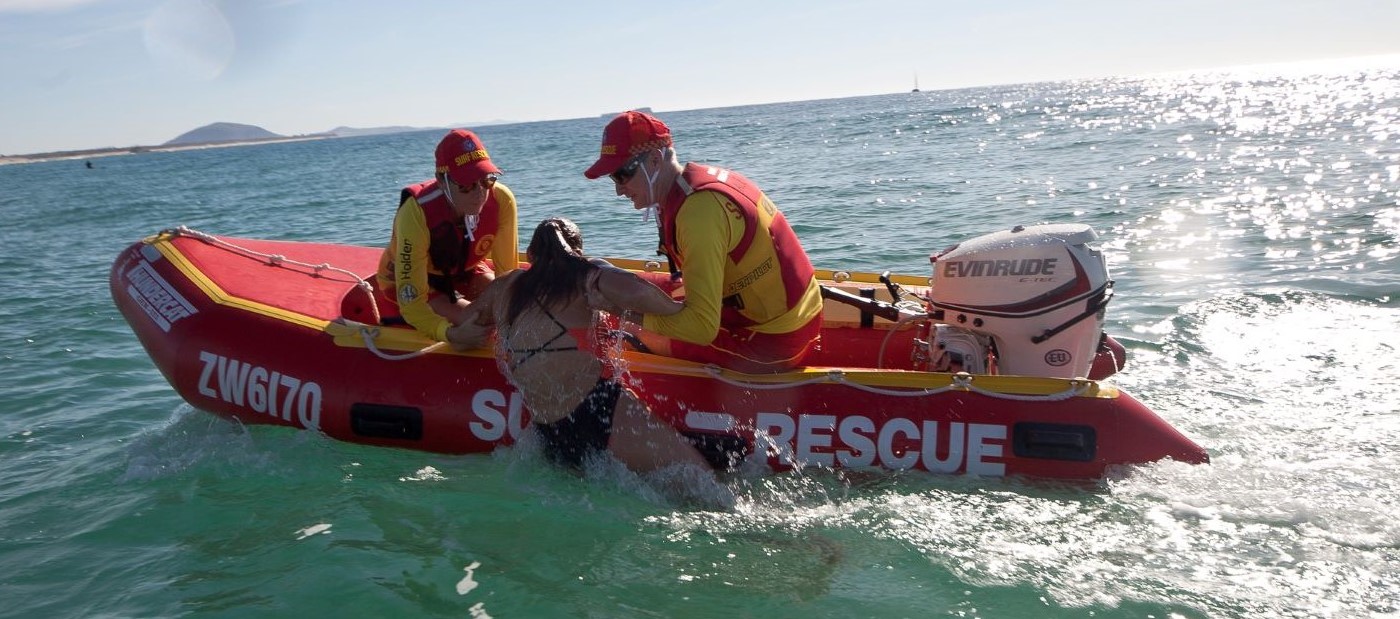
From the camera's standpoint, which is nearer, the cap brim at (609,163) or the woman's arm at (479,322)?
the cap brim at (609,163)

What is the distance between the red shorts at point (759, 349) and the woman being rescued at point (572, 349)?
0.46 meters

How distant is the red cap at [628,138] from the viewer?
12.3 feet

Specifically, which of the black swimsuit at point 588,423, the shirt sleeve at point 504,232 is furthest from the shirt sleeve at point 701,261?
the shirt sleeve at point 504,232

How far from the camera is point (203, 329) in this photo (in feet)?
16.8

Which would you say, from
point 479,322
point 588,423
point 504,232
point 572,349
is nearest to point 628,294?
point 572,349

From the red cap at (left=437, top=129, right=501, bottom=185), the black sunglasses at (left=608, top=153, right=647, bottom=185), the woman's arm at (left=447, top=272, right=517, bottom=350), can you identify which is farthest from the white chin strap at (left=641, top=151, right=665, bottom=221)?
the red cap at (left=437, top=129, right=501, bottom=185)

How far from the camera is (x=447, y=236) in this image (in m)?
4.93

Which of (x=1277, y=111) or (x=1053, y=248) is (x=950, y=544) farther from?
(x=1277, y=111)

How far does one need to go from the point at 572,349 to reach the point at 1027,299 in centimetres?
205

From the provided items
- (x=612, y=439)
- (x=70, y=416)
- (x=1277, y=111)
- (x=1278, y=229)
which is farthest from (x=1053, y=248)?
(x=1277, y=111)

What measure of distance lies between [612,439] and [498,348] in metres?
0.65

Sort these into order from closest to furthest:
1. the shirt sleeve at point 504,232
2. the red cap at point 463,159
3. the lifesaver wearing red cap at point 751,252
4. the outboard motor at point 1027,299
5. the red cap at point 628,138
Result: the red cap at point 628,138 < the lifesaver wearing red cap at point 751,252 < the outboard motor at point 1027,299 < the red cap at point 463,159 < the shirt sleeve at point 504,232

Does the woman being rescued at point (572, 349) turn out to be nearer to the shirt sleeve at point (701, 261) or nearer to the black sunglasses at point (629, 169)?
the shirt sleeve at point (701, 261)

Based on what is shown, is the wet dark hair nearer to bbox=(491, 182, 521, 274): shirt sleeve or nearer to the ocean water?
the ocean water
